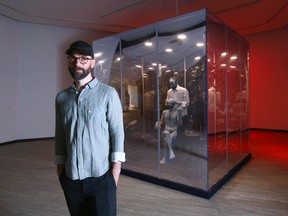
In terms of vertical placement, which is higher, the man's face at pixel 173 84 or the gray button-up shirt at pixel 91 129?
the man's face at pixel 173 84

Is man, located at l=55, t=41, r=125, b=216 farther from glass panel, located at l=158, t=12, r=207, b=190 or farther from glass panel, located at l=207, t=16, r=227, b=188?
glass panel, located at l=207, t=16, r=227, b=188

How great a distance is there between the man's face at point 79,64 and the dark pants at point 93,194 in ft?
→ 2.14

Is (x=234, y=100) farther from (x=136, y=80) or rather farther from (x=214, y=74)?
(x=136, y=80)

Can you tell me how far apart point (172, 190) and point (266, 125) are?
7.47 meters

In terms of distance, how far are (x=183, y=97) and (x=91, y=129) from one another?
275 centimetres

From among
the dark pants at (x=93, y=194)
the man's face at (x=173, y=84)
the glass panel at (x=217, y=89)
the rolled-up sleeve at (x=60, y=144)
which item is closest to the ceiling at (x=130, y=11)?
the glass panel at (x=217, y=89)

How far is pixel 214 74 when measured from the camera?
443 centimetres

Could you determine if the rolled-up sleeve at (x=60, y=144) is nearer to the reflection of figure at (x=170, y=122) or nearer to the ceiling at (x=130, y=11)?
the reflection of figure at (x=170, y=122)

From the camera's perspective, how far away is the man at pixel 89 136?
1.44 meters

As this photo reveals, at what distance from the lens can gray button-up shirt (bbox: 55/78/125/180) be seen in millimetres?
1438

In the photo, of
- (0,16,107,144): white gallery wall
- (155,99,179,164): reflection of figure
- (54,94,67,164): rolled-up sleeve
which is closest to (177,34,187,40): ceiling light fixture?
(155,99,179,164): reflection of figure

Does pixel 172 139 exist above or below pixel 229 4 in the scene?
below

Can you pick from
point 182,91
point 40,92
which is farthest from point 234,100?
point 40,92

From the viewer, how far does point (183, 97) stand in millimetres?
3977
